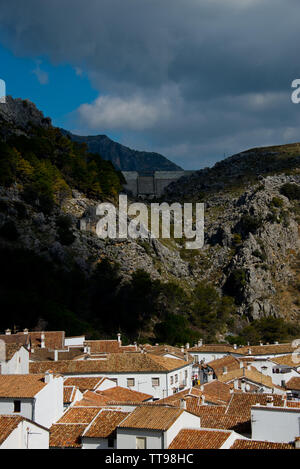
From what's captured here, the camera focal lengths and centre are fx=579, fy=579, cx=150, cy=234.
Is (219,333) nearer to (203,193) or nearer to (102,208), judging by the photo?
(102,208)

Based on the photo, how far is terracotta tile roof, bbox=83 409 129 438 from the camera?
20.8 m

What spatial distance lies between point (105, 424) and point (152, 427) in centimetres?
318

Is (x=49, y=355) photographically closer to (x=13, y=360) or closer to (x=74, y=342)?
(x=13, y=360)

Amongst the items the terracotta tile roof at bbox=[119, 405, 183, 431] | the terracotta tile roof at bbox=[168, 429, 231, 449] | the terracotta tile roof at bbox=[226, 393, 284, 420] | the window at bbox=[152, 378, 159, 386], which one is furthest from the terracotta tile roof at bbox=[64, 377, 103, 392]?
the terracotta tile roof at bbox=[168, 429, 231, 449]

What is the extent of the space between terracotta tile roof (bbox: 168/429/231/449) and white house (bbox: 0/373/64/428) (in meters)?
6.96

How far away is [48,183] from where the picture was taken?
77562 millimetres

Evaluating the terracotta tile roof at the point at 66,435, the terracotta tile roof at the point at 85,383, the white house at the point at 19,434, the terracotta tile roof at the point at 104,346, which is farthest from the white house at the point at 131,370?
the white house at the point at 19,434

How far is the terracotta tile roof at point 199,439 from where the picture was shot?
58.9ft

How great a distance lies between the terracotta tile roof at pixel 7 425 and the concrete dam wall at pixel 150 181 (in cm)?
10813

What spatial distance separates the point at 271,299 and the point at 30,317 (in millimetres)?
38343

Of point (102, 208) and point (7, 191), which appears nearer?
point (7, 191)

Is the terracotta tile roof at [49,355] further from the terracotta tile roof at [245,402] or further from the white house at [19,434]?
the white house at [19,434]

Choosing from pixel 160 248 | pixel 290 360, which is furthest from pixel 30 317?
pixel 160 248

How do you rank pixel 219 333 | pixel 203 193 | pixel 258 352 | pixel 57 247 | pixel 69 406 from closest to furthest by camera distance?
pixel 69 406, pixel 258 352, pixel 57 247, pixel 219 333, pixel 203 193
